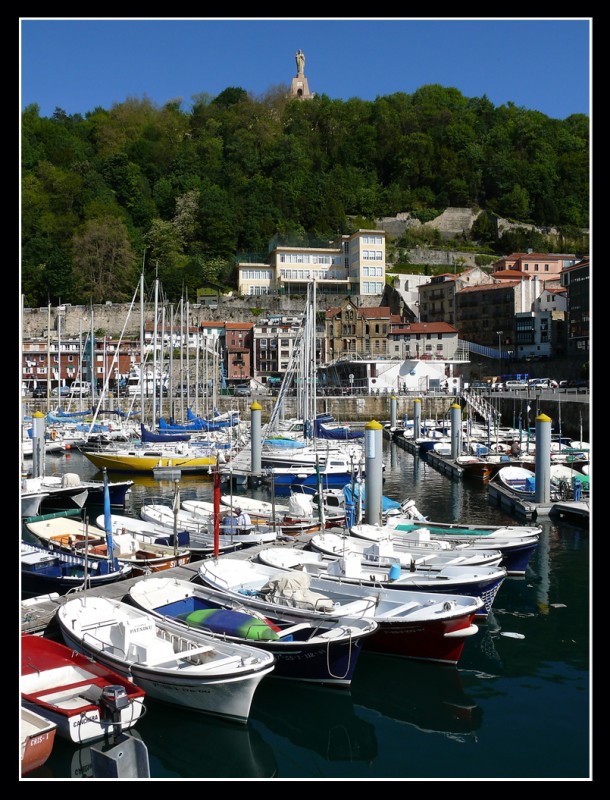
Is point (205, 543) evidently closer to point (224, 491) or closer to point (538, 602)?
point (538, 602)

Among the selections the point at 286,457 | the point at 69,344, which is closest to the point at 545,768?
the point at 286,457

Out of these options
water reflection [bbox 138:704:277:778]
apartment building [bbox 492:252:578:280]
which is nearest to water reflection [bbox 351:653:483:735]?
water reflection [bbox 138:704:277:778]

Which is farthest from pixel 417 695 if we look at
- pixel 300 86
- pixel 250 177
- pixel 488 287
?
pixel 300 86

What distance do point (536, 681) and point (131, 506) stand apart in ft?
73.4

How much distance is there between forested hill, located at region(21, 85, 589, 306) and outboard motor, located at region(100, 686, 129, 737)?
273 ft

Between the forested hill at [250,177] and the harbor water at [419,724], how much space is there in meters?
81.1

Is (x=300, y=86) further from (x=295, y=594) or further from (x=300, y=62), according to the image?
(x=295, y=594)

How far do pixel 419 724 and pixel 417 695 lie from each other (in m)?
1.10

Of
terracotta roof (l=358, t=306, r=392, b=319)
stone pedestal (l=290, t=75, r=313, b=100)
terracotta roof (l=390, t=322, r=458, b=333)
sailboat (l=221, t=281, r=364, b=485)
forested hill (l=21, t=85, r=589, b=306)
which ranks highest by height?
stone pedestal (l=290, t=75, r=313, b=100)

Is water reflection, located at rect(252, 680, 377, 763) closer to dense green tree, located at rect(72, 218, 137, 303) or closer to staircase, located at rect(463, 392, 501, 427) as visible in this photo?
staircase, located at rect(463, 392, 501, 427)

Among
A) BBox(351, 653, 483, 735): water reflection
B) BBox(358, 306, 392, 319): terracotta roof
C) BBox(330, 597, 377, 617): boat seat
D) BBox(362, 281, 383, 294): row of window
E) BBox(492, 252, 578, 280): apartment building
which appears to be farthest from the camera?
BBox(362, 281, 383, 294): row of window

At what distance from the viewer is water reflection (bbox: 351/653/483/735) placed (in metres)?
12.9

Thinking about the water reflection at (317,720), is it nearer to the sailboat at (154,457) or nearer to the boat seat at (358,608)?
the boat seat at (358,608)
